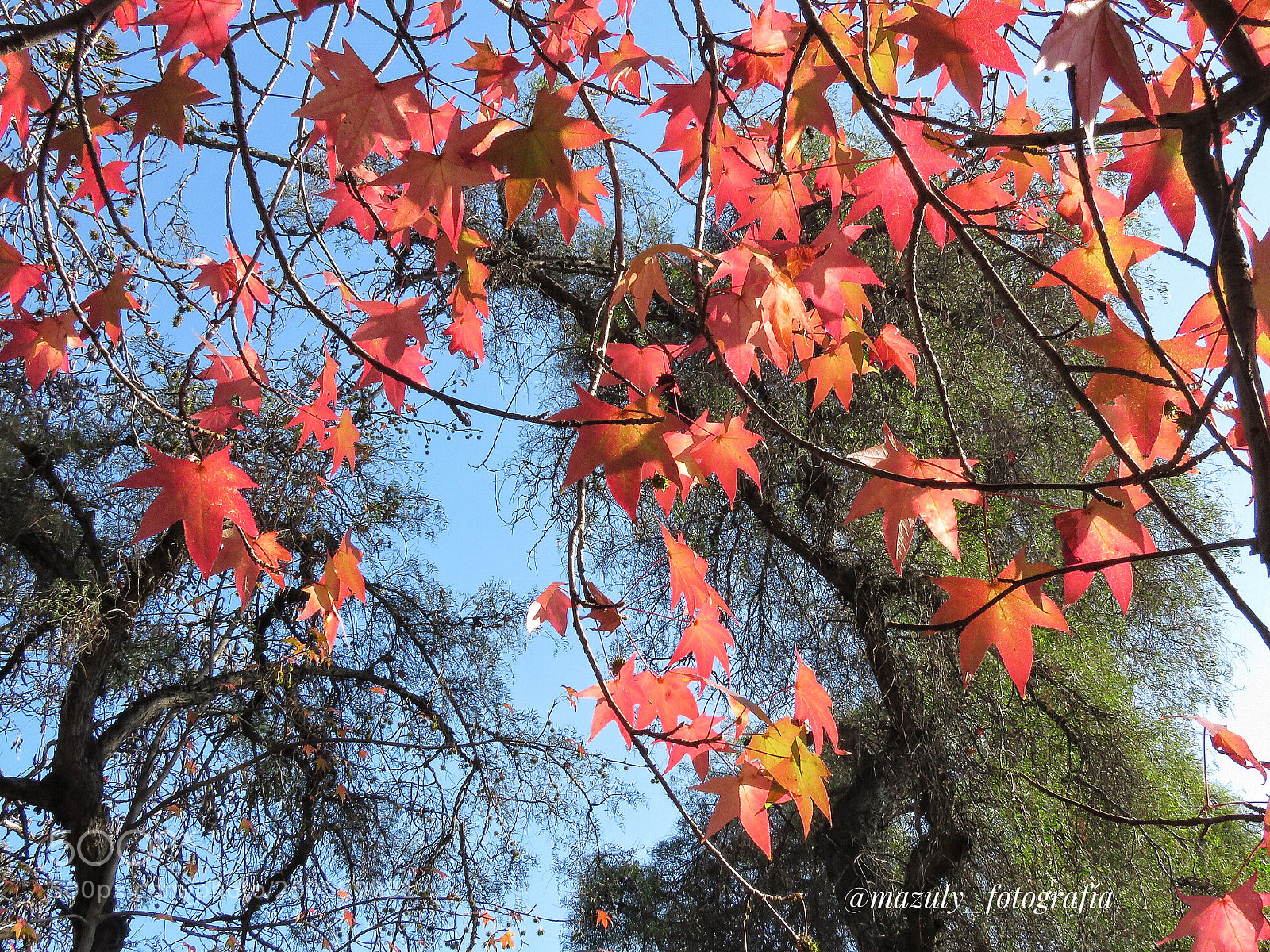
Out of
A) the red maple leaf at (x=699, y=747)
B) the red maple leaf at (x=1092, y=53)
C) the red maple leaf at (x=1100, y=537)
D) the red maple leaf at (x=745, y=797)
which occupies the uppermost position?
the red maple leaf at (x=1092, y=53)

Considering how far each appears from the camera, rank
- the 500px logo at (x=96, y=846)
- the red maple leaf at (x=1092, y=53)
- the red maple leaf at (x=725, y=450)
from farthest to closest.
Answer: the 500px logo at (x=96, y=846) < the red maple leaf at (x=725, y=450) < the red maple leaf at (x=1092, y=53)

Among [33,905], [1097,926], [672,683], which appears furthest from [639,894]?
[672,683]

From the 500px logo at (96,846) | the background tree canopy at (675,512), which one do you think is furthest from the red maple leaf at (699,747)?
the 500px logo at (96,846)

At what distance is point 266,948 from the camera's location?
230 centimetres

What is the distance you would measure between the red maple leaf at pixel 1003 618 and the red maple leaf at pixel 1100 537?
0.09ft

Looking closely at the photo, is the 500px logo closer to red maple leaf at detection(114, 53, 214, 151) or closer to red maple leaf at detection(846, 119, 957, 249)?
red maple leaf at detection(114, 53, 214, 151)

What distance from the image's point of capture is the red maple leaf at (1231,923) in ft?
2.81

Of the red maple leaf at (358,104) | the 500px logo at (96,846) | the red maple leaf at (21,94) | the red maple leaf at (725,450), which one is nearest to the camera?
the red maple leaf at (358,104)

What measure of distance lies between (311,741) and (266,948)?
585 mm

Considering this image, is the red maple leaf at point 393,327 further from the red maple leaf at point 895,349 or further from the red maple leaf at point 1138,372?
the red maple leaf at point 1138,372

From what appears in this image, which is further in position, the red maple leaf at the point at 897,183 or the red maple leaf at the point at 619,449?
the red maple leaf at the point at 897,183

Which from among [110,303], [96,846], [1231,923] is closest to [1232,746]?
[1231,923]

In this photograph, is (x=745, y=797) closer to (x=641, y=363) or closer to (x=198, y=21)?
(x=641, y=363)

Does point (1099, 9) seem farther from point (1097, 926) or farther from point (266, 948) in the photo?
point (266, 948)
